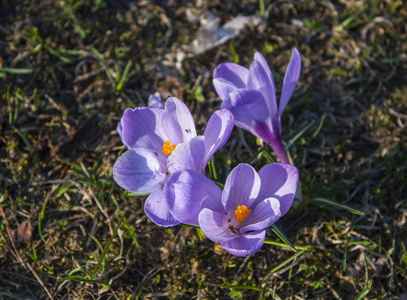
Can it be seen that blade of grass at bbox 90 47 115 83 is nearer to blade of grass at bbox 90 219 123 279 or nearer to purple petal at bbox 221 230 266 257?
blade of grass at bbox 90 219 123 279

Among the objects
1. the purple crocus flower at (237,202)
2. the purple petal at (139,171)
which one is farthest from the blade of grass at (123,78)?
the purple crocus flower at (237,202)

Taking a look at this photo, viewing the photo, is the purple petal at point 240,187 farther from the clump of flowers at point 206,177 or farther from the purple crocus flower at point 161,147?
the purple crocus flower at point 161,147

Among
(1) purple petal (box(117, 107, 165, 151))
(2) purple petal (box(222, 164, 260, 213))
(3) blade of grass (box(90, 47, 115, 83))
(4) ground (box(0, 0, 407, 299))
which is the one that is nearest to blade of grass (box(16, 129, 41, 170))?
(4) ground (box(0, 0, 407, 299))

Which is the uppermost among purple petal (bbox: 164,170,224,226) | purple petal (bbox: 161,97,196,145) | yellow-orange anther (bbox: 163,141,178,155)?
purple petal (bbox: 161,97,196,145)

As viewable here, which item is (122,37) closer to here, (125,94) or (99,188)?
(125,94)

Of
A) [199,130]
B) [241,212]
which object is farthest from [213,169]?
[199,130]

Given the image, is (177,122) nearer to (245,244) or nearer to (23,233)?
(245,244)
